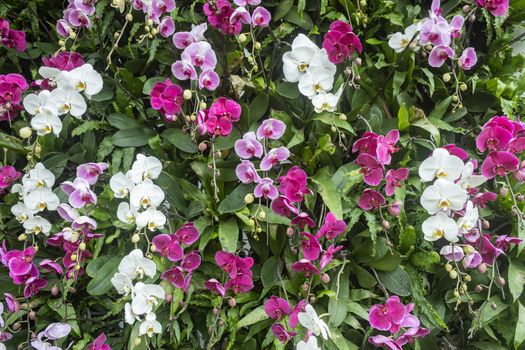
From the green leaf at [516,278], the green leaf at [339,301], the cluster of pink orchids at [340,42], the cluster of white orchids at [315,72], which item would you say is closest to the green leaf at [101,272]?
the green leaf at [339,301]

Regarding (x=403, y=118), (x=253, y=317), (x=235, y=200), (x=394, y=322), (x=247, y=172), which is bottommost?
(x=253, y=317)

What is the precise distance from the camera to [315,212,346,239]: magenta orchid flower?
48.1 inches

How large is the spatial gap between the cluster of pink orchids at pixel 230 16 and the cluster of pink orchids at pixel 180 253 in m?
0.54

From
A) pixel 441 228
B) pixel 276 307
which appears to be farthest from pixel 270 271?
pixel 441 228

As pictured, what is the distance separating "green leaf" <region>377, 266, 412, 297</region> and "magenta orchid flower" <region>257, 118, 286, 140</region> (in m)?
0.46

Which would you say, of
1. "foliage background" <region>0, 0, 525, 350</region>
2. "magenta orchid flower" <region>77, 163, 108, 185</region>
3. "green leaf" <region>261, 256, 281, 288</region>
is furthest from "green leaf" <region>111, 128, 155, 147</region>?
"green leaf" <region>261, 256, 281, 288</region>

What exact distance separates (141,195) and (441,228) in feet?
2.34

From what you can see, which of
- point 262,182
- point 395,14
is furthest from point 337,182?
point 395,14

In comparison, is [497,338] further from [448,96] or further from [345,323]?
[448,96]

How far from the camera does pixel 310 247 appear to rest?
4.13 feet

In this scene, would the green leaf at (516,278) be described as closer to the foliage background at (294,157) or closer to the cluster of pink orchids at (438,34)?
the foliage background at (294,157)

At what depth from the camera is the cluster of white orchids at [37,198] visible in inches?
53.1

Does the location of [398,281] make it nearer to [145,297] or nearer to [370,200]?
[370,200]

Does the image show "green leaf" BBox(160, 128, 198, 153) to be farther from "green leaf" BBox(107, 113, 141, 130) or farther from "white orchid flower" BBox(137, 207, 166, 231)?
"white orchid flower" BBox(137, 207, 166, 231)
